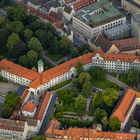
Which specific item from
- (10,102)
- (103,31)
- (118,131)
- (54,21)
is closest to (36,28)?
(54,21)

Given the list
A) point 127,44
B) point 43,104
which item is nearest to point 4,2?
point 127,44

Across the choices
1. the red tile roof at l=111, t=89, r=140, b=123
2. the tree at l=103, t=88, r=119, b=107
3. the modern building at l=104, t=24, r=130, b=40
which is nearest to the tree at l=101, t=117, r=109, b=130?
the red tile roof at l=111, t=89, r=140, b=123

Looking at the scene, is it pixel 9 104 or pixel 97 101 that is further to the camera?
pixel 97 101

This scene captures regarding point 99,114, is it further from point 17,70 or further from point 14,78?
point 14,78

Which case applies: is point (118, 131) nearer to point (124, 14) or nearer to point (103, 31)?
point (103, 31)

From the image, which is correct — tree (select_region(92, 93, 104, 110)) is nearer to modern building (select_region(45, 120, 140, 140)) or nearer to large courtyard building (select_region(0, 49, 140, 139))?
large courtyard building (select_region(0, 49, 140, 139))
